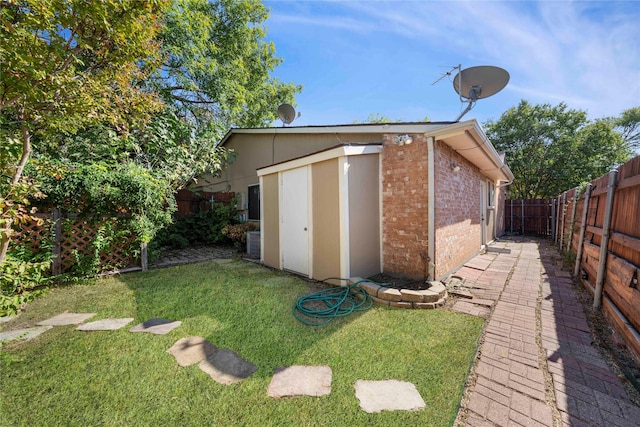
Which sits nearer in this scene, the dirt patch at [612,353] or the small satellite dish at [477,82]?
the dirt patch at [612,353]

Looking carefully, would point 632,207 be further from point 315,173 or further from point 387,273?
point 315,173

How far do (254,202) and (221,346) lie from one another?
708 cm

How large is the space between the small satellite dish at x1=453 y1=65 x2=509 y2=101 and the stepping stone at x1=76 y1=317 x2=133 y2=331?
7.16m

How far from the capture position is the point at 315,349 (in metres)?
2.70

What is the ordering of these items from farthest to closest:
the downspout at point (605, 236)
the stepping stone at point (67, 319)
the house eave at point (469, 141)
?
the house eave at point (469, 141), the downspout at point (605, 236), the stepping stone at point (67, 319)

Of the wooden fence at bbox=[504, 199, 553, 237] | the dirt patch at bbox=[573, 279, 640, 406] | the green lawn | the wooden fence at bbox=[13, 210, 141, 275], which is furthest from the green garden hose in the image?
the wooden fence at bbox=[504, 199, 553, 237]

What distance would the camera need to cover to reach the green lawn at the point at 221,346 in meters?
1.83

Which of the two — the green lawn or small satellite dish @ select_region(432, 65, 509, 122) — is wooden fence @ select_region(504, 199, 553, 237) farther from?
the green lawn

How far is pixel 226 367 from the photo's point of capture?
239 cm

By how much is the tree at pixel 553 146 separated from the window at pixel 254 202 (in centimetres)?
1856

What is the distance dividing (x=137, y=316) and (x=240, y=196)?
702 centimetres

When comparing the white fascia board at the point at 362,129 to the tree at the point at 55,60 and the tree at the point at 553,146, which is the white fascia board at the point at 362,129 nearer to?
the tree at the point at 55,60

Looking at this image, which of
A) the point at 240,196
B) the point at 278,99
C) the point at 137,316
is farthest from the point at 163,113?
the point at 278,99

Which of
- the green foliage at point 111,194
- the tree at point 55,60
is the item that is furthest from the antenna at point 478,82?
the green foliage at point 111,194
